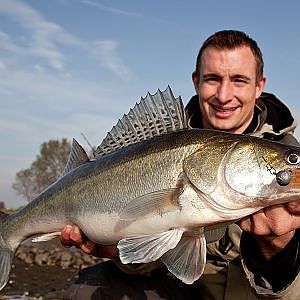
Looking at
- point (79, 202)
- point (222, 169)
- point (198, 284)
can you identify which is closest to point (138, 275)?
point (198, 284)

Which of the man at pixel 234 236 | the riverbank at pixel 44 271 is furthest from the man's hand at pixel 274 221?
the riverbank at pixel 44 271

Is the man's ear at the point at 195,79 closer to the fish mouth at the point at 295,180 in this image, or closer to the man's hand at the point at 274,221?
the man's hand at the point at 274,221

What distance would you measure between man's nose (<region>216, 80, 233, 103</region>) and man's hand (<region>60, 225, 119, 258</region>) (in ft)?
6.26

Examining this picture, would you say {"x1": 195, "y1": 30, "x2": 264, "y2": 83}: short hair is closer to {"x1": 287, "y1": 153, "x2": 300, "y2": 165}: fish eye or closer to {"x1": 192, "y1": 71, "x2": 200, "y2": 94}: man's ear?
{"x1": 192, "y1": 71, "x2": 200, "y2": 94}: man's ear

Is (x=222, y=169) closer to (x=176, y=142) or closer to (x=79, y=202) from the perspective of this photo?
(x=176, y=142)

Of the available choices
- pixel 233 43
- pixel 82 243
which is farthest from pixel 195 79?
pixel 82 243

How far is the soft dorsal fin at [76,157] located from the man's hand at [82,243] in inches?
21.1

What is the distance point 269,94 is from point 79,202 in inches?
102

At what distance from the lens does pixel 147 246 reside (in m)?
3.69

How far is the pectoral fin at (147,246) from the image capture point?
3.61 m

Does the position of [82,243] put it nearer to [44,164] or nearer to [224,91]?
[224,91]

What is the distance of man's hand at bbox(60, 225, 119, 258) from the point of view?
4480 millimetres

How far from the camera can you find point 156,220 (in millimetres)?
3658

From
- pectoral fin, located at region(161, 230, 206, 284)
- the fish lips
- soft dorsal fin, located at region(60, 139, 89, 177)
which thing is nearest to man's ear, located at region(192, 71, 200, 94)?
soft dorsal fin, located at region(60, 139, 89, 177)
